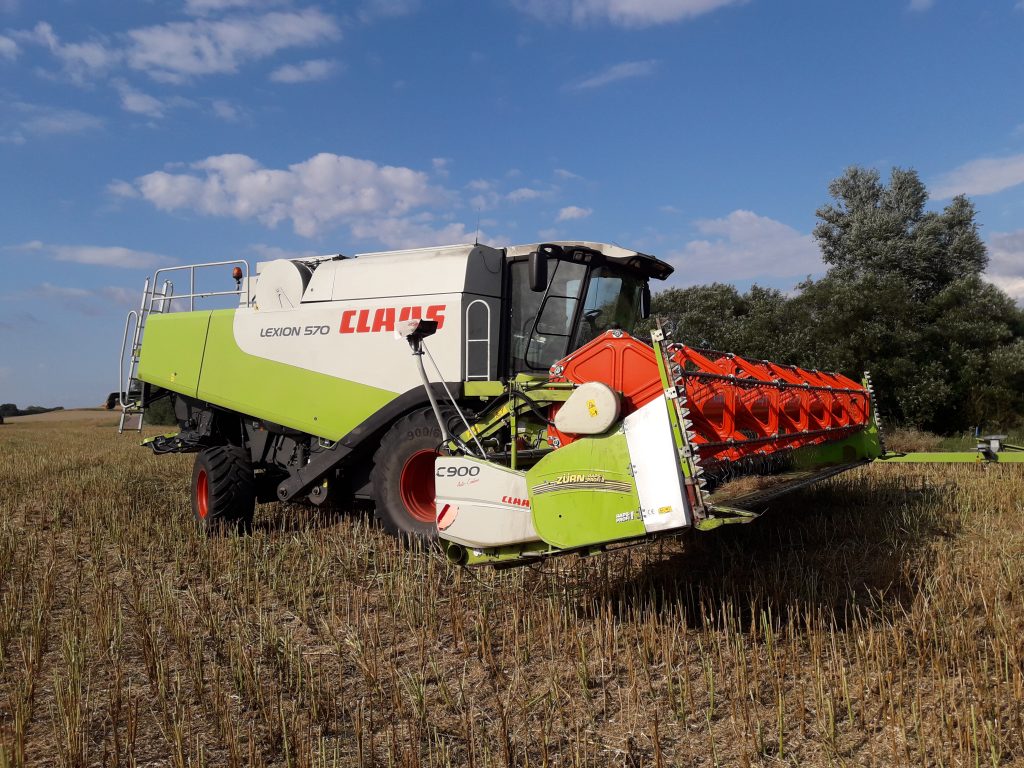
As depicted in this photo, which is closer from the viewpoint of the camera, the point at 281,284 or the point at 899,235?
the point at 281,284

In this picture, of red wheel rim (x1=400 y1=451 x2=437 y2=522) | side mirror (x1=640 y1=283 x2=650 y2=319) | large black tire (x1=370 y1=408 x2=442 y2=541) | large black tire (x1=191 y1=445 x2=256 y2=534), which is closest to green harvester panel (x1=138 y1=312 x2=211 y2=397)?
large black tire (x1=191 y1=445 x2=256 y2=534)

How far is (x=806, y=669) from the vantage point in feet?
10.4

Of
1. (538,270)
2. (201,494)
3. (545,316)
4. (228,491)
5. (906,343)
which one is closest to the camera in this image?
(538,270)

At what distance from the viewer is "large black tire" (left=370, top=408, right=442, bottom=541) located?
5.32 meters

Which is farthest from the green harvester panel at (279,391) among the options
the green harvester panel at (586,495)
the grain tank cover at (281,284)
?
the green harvester panel at (586,495)

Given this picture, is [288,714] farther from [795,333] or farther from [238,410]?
[795,333]

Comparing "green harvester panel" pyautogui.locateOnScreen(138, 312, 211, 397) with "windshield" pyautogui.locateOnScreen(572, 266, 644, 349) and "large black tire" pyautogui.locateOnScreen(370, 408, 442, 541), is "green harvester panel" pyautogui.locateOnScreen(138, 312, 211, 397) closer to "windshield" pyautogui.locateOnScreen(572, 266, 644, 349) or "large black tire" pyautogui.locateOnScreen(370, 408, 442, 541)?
"large black tire" pyautogui.locateOnScreen(370, 408, 442, 541)

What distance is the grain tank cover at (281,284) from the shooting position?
662 cm

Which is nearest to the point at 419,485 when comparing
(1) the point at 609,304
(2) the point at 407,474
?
(2) the point at 407,474

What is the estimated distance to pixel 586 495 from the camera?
3490mm

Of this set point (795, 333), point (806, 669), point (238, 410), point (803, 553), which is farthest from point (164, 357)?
point (795, 333)

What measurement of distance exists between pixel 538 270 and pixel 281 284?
9.01 ft

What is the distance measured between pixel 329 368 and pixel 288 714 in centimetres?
363

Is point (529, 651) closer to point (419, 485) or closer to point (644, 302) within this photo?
point (419, 485)
